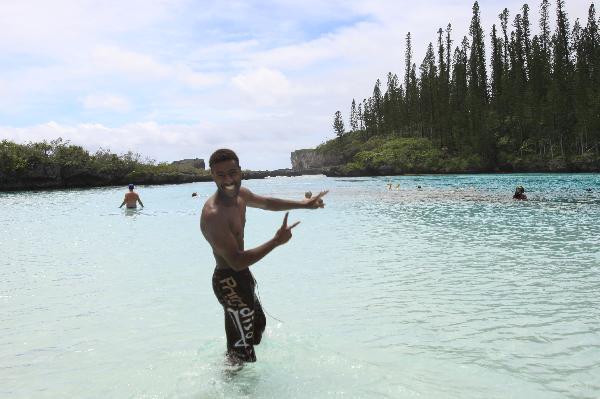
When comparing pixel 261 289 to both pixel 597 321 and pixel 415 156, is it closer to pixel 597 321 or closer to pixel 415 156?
pixel 597 321

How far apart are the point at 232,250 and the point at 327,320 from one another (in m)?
3.12

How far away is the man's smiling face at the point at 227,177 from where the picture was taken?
3836 millimetres

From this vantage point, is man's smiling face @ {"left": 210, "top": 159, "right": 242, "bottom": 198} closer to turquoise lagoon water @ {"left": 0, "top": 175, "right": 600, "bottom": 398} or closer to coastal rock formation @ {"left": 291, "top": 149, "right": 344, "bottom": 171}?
turquoise lagoon water @ {"left": 0, "top": 175, "right": 600, "bottom": 398}

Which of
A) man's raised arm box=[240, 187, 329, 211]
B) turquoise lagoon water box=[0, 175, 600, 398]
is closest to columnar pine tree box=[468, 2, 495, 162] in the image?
turquoise lagoon water box=[0, 175, 600, 398]

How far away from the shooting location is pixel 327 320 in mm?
6375

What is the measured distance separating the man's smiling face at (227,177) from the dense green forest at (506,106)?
70960mm

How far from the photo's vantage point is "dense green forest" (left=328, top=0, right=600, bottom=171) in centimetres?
6975

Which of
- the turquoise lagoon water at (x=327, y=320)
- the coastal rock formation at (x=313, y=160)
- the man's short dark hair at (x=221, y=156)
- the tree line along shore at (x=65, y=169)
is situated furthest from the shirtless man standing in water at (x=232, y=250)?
the coastal rock formation at (x=313, y=160)

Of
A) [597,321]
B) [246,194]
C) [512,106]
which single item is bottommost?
[597,321]

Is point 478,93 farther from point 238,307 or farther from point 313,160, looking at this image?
point 238,307

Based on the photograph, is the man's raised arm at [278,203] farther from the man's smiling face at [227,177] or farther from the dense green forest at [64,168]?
the dense green forest at [64,168]

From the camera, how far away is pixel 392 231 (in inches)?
603

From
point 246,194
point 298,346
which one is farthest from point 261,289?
point 246,194

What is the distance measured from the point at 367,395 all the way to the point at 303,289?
166 inches
